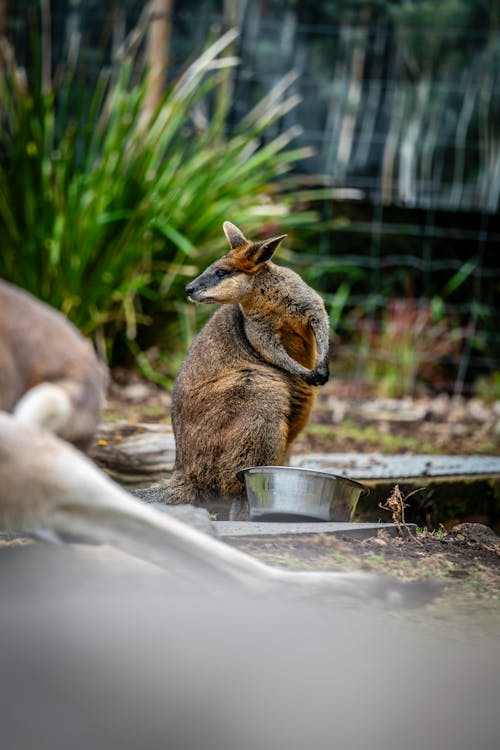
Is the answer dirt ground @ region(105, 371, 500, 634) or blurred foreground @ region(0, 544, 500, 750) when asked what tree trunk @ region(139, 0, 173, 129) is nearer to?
dirt ground @ region(105, 371, 500, 634)

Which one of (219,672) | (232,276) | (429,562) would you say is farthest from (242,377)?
(219,672)

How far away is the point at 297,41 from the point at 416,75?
4.08 feet

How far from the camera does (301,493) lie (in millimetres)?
3557

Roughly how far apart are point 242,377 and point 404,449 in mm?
2824

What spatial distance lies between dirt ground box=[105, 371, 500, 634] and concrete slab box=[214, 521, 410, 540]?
5 cm

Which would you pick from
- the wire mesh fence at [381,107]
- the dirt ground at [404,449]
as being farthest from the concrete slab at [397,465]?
the wire mesh fence at [381,107]

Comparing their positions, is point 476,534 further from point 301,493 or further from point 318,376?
point 318,376

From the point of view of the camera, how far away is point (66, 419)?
107 inches

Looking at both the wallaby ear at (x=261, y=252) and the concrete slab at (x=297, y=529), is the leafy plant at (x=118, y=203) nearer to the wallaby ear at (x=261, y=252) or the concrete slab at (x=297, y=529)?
the wallaby ear at (x=261, y=252)

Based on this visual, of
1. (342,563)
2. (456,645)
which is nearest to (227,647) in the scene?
(456,645)

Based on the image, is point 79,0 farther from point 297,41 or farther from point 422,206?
point 422,206

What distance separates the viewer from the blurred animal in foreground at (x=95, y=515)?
2381 millimetres

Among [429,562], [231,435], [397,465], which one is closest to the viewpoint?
[429,562]

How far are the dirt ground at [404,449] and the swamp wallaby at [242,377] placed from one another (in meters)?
0.75
